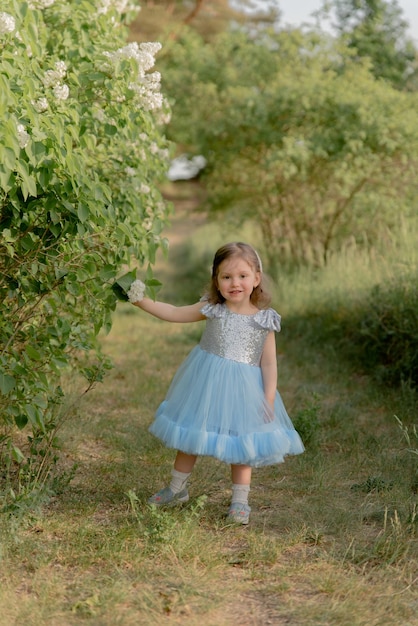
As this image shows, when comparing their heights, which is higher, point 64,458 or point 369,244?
point 369,244

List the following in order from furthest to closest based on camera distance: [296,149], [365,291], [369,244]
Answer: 1. [369,244]
2. [296,149]
3. [365,291]

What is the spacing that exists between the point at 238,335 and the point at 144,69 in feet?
3.90

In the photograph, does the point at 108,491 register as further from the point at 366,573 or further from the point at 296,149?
the point at 296,149

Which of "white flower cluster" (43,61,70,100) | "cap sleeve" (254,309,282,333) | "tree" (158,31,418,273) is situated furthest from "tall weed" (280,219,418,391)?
"white flower cluster" (43,61,70,100)

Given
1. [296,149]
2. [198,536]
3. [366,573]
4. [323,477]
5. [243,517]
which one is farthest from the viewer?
[296,149]

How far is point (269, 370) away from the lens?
354cm

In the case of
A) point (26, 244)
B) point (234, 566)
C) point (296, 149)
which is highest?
point (296, 149)

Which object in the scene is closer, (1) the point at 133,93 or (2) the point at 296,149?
(1) the point at 133,93

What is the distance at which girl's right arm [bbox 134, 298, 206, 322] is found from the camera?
353 centimetres

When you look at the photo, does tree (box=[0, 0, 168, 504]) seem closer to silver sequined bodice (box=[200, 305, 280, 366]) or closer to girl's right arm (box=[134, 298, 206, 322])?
girl's right arm (box=[134, 298, 206, 322])

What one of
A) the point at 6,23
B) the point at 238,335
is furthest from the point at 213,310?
the point at 6,23

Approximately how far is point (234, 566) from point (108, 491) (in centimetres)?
91

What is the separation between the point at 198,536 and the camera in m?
3.25

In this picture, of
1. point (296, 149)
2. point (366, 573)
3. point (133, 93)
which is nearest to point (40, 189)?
point (133, 93)
